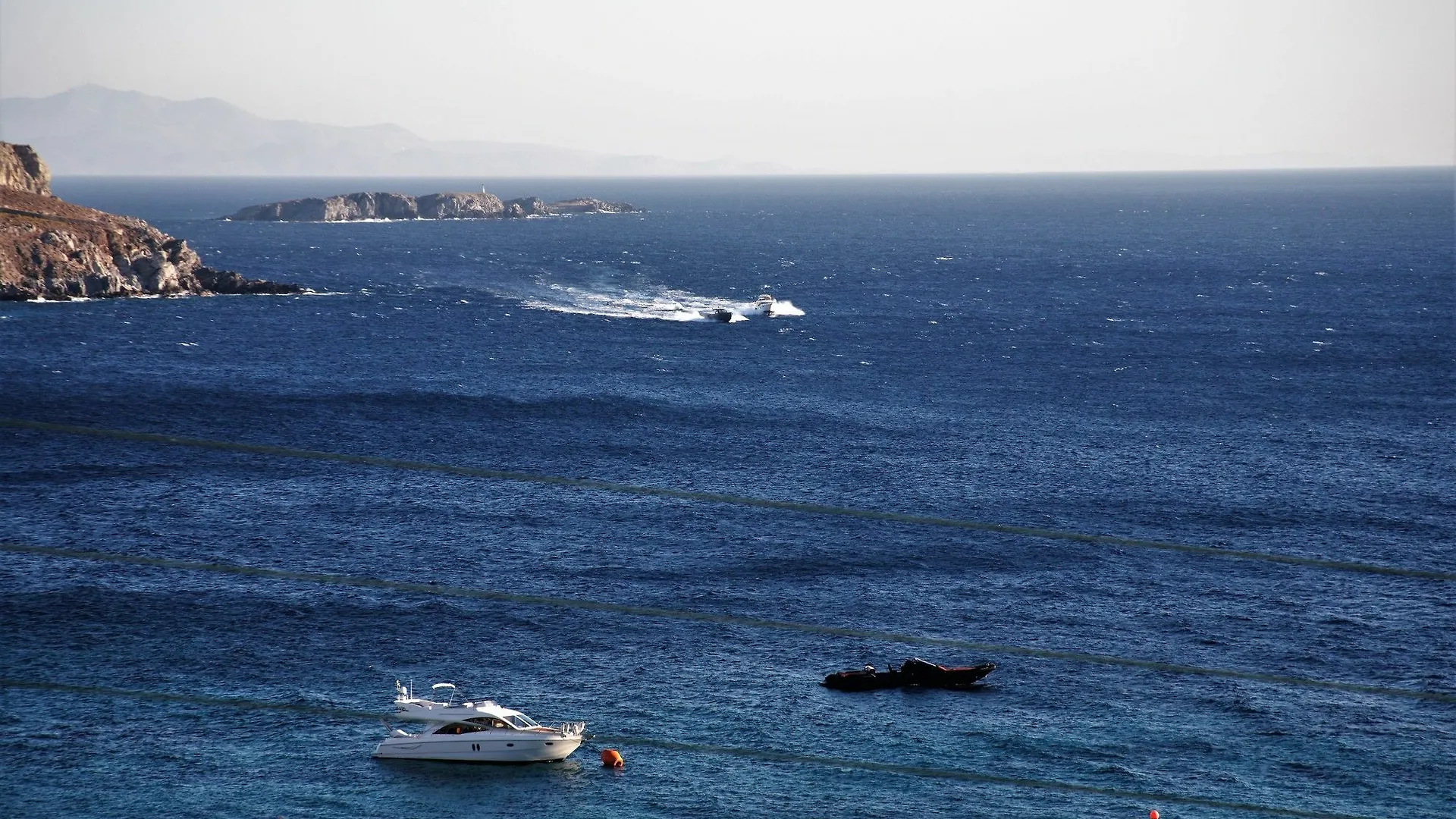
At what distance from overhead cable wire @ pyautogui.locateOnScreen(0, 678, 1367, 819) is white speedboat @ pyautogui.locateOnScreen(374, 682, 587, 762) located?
85.1 inches

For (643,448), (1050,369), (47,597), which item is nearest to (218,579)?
(47,597)

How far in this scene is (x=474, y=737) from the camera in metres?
64.6

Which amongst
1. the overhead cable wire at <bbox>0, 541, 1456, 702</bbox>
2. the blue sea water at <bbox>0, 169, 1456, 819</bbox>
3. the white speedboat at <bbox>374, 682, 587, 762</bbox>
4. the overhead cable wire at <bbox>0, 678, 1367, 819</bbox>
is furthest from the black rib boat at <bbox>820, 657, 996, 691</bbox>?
the white speedboat at <bbox>374, 682, 587, 762</bbox>

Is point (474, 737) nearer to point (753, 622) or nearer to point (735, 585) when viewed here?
point (735, 585)

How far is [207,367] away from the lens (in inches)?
6255

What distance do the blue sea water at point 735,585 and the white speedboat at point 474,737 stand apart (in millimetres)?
938

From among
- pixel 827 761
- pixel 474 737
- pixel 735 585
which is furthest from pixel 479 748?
pixel 735 585

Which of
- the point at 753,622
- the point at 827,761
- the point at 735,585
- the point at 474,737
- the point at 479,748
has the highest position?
the point at 753,622

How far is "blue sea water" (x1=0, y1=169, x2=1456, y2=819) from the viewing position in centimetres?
6350

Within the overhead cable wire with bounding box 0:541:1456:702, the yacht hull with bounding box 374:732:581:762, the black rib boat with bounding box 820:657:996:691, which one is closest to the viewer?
the overhead cable wire with bounding box 0:541:1456:702

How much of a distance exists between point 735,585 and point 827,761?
25.5 meters

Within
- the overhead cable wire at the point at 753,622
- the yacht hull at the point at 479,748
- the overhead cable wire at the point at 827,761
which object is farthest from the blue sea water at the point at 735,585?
the overhead cable wire at the point at 753,622

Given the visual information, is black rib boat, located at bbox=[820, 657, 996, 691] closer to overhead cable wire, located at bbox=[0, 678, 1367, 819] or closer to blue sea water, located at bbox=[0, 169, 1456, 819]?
blue sea water, located at bbox=[0, 169, 1456, 819]

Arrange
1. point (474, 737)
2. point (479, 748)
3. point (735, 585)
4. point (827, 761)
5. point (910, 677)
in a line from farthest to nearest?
point (735, 585) → point (910, 677) → point (479, 748) → point (474, 737) → point (827, 761)
